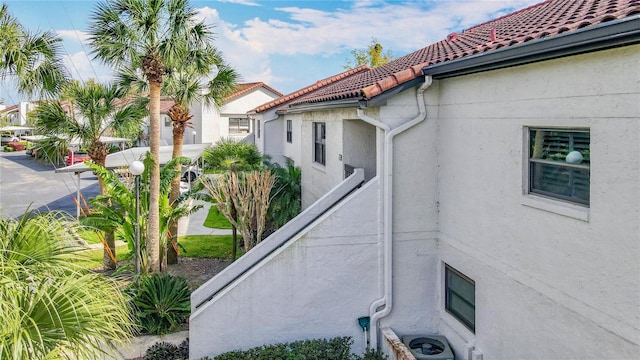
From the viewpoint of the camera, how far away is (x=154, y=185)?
1465 centimetres

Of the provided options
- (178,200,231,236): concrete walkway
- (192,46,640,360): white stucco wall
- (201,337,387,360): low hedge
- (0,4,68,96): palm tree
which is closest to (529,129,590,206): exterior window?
(192,46,640,360): white stucco wall

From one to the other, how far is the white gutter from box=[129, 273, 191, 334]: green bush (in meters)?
4.88

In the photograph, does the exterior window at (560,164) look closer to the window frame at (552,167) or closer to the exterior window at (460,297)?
the window frame at (552,167)

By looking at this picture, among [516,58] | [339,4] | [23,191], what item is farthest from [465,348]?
[23,191]

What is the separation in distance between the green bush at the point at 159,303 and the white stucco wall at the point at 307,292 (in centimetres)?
203

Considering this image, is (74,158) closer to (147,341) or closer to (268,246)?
(147,341)

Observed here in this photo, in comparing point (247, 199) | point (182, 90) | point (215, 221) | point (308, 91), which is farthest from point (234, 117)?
point (247, 199)

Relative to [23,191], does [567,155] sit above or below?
above

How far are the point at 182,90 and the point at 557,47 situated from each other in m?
15.1

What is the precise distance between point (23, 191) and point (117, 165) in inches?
557

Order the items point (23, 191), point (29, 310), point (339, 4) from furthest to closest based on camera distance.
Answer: point (23, 191), point (339, 4), point (29, 310)

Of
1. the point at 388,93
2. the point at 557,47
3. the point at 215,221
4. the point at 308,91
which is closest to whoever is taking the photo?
the point at 557,47

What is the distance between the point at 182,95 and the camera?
18.8 m

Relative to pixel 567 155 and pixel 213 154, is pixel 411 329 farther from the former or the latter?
pixel 213 154
